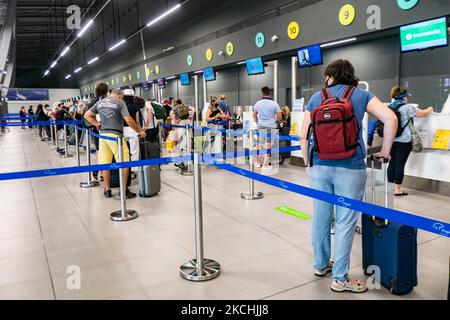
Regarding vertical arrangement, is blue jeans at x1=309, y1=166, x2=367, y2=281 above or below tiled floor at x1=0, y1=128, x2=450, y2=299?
above

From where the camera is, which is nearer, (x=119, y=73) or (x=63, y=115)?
(x=63, y=115)

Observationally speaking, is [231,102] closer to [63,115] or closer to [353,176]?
[63,115]

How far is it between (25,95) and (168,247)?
39.1m

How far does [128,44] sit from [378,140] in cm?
1835

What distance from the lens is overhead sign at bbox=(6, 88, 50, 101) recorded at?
36.6 m

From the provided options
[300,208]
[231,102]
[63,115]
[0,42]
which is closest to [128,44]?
[0,42]

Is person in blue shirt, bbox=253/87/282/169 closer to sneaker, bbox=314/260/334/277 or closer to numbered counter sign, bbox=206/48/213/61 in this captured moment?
sneaker, bbox=314/260/334/277

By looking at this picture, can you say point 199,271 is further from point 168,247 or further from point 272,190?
point 272,190

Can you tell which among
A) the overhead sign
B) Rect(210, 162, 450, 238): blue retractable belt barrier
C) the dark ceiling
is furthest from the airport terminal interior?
the overhead sign

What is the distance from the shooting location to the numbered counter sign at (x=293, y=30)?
938cm

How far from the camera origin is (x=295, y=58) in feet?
31.8

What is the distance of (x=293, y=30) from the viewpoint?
953 centimetres

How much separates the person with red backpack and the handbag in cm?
295

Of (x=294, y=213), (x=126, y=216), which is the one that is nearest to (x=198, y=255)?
(x=126, y=216)
